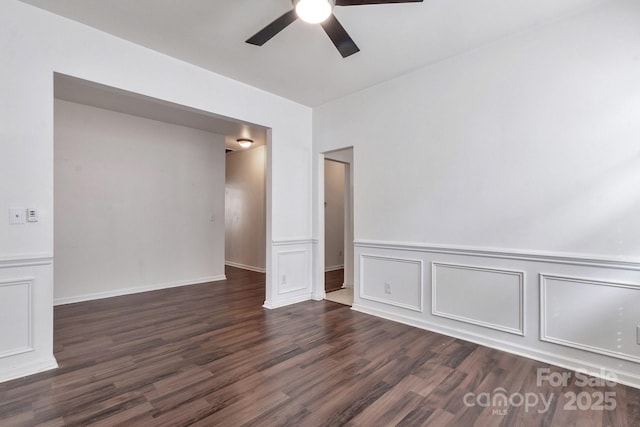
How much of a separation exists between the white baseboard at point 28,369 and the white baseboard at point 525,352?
3.13 meters

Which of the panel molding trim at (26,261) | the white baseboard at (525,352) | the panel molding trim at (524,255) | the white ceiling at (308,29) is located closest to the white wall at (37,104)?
the panel molding trim at (26,261)

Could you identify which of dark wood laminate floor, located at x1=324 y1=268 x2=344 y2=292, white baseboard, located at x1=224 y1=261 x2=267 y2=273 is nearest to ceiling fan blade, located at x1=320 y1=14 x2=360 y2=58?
dark wood laminate floor, located at x1=324 y1=268 x2=344 y2=292

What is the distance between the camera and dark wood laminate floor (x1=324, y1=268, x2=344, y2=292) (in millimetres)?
5202

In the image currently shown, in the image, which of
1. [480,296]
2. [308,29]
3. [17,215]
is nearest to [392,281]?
[480,296]

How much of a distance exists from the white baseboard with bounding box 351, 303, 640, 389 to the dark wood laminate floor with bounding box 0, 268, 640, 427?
94mm

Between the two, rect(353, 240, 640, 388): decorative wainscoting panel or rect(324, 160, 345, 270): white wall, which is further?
rect(324, 160, 345, 270): white wall

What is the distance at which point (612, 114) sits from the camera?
7.55 ft

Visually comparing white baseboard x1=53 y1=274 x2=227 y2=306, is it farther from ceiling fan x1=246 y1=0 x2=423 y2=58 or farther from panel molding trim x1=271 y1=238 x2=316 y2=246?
ceiling fan x1=246 y1=0 x2=423 y2=58

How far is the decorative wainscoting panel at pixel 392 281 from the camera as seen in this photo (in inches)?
134

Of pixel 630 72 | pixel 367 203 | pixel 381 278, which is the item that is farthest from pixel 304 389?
pixel 630 72

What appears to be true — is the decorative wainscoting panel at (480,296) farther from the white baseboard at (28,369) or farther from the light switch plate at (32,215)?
the light switch plate at (32,215)

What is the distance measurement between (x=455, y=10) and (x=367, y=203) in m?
2.13

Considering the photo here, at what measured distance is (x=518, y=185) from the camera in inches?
107

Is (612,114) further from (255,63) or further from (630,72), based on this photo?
(255,63)
